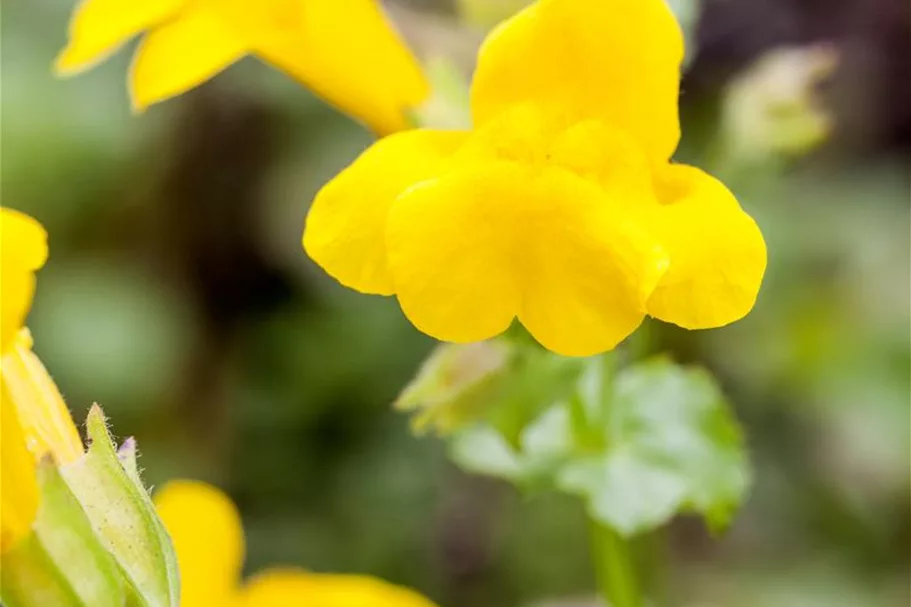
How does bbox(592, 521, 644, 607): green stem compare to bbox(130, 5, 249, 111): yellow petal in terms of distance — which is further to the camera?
bbox(592, 521, 644, 607): green stem

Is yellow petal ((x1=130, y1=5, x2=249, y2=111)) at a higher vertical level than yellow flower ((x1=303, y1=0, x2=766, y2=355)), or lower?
higher

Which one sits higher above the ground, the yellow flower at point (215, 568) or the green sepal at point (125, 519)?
the green sepal at point (125, 519)

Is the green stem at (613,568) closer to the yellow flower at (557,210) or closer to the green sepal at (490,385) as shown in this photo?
the green sepal at (490,385)

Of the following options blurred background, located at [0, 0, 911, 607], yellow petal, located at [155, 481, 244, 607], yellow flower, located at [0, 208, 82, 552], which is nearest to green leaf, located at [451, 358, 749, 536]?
yellow petal, located at [155, 481, 244, 607]

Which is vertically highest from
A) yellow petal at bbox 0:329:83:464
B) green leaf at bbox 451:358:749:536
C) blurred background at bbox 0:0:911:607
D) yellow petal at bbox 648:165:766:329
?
yellow petal at bbox 0:329:83:464

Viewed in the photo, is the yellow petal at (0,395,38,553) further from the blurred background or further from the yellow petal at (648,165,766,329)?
the blurred background

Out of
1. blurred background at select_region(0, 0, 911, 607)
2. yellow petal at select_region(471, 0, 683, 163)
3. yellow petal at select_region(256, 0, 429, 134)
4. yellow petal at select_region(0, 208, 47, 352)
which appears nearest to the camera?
yellow petal at select_region(0, 208, 47, 352)

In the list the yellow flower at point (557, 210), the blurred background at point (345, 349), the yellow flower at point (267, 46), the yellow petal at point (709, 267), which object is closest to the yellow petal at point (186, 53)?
the yellow flower at point (267, 46)
